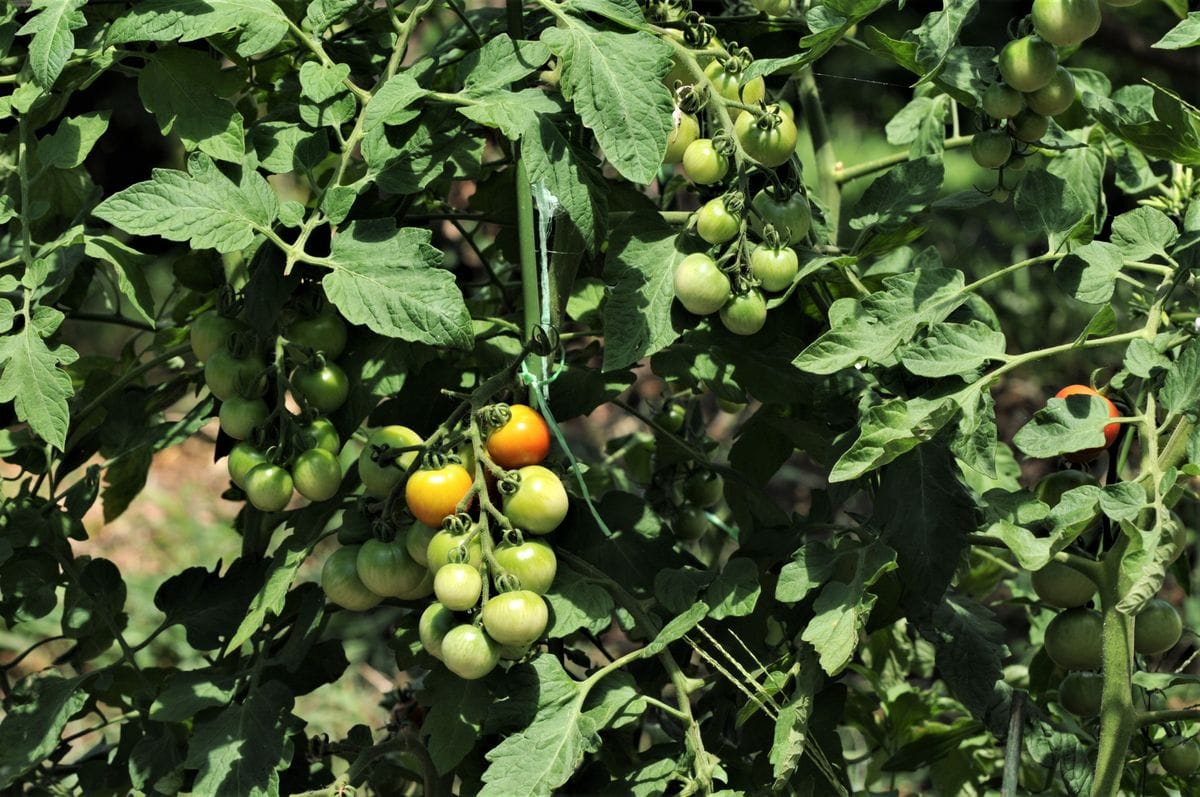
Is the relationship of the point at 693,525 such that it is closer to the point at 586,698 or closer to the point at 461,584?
the point at 586,698

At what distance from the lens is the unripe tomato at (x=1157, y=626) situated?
106 centimetres

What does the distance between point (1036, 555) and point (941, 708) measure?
25.4 inches

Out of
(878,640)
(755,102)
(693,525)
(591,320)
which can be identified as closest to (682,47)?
(755,102)

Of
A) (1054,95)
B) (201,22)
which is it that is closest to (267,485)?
(201,22)

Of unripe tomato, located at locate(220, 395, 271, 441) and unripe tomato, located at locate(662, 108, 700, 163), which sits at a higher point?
unripe tomato, located at locate(662, 108, 700, 163)

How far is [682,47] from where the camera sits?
104 centimetres

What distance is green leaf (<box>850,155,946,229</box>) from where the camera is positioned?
1.07m

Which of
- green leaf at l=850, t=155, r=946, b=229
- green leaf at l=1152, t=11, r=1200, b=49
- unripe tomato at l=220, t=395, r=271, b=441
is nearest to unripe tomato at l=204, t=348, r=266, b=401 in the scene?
unripe tomato at l=220, t=395, r=271, b=441

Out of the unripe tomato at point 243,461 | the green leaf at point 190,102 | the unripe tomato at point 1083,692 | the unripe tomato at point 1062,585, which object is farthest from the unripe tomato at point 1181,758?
the green leaf at point 190,102

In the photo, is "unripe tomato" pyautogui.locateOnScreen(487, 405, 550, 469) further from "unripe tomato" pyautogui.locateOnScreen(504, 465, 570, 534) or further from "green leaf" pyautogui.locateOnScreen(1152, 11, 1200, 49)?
"green leaf" pyautogui.locateOnScreen(1152, 11, 1200, 49)

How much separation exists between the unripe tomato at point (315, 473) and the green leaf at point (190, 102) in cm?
26

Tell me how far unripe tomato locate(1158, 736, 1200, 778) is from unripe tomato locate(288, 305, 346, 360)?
83cm

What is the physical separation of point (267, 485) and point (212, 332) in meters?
0.17

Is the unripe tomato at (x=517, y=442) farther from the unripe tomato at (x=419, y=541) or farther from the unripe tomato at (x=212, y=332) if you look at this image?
the unripe tomato at (x=212, y=332)
